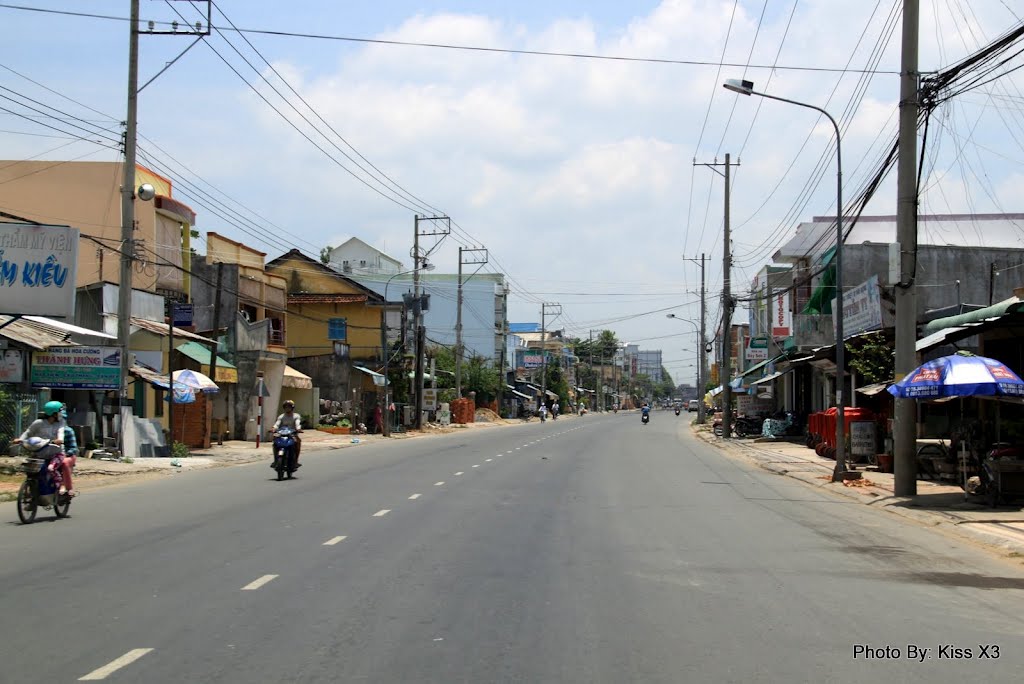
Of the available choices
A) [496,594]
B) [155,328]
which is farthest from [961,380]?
[155,328]

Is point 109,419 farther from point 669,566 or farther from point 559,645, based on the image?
point 559,645

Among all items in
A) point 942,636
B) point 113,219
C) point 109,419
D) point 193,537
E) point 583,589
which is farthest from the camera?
point 113,219

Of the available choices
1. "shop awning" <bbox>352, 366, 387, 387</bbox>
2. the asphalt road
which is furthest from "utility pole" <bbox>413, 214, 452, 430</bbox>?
the asphalt road

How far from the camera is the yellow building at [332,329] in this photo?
5466 cm

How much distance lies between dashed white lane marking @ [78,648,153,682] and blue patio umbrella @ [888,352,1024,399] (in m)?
12.5

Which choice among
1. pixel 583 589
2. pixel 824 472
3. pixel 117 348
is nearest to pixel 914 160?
pixel 824 472

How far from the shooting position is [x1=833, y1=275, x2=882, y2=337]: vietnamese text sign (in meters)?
31.4

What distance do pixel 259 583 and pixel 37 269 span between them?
18.1 m

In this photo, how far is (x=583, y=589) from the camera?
338 inches

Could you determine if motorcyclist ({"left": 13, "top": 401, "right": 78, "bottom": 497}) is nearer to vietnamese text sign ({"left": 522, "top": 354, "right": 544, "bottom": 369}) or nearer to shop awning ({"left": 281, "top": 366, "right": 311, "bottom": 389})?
shop awning ({"left": 281, "top": 366, "right": 311, "bottom": 389})

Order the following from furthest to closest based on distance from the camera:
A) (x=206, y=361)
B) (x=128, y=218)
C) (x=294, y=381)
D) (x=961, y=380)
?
(x=294, y=381) < (x=206, y=361) < (x=128, y=218) < (x=961, y=380)

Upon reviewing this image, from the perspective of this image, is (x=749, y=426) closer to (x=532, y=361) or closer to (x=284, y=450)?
(x=284, y=450)

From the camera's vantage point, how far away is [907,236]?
16.8m

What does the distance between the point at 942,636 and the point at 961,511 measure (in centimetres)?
903
